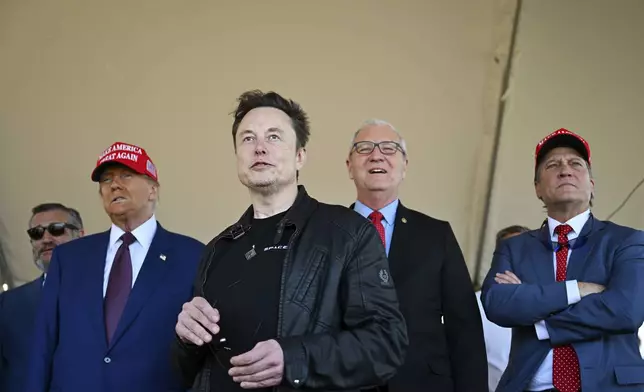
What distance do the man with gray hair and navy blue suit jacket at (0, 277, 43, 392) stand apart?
161cm

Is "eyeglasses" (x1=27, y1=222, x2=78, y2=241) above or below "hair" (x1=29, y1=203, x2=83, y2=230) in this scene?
below

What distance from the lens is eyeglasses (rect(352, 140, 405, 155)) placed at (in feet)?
9.56

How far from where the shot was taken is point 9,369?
11.2 feet

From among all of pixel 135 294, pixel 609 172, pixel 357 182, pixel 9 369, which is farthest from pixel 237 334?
pixel 609 172

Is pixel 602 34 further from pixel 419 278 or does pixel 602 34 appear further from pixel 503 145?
pixel 419 278

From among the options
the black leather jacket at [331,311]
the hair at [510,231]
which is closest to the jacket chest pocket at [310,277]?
the black leather jacket at [331,311]

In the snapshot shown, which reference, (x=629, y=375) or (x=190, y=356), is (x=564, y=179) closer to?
(x=629, y=375)

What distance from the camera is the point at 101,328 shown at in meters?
2.60

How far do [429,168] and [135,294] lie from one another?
233 centimetres

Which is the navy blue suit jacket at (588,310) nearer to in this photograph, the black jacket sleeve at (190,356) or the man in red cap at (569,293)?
the man in red cap at (569,293)

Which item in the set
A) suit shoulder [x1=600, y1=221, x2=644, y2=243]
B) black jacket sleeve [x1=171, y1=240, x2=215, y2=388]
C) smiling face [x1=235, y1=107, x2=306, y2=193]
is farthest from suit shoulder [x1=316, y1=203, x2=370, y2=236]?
suit shoulder [x1=600, y1=221, x2=644, y2=243]

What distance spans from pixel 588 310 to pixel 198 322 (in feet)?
4.08

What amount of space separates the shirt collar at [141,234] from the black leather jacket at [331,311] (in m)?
0.84

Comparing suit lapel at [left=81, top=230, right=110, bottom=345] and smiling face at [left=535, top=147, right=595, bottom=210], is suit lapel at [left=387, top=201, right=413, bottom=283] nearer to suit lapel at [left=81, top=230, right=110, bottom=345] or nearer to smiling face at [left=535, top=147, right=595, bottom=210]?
smiling face at [left=535, top=147, right=595, bottom=210]
